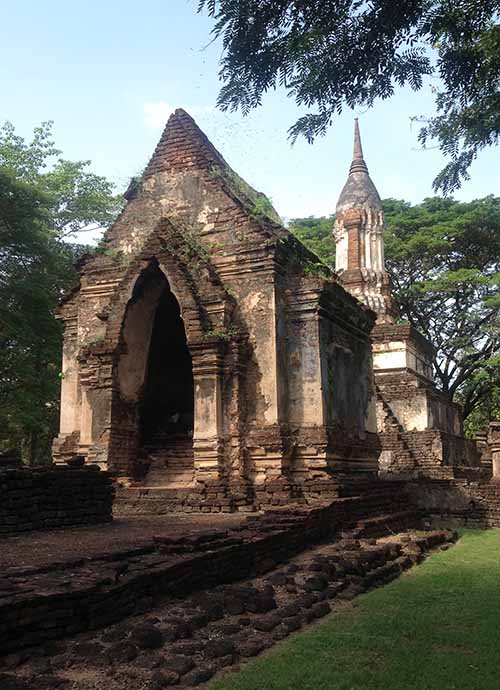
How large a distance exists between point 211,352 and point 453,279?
17935 millimetres

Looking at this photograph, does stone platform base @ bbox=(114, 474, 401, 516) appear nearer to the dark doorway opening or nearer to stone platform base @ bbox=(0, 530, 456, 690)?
stone platform base @ bbox=(0, 530, 456, 690)

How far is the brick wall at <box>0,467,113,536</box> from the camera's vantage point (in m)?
8.37

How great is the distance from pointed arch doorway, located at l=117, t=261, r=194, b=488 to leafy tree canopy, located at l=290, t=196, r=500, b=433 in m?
13.5

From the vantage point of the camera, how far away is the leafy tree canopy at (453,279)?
27297 millimetres

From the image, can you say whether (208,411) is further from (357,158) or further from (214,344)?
(357,158)

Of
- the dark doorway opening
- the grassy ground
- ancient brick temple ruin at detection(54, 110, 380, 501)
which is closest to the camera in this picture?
the grassy ground

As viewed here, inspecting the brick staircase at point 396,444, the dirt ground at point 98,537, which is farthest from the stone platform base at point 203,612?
the brick staircase at point 396,444

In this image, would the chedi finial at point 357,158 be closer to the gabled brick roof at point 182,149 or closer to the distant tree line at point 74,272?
the distant tree line at point 74,272


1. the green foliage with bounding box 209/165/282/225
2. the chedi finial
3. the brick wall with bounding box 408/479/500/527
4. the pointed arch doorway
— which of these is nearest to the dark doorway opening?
the pointed arch doorway

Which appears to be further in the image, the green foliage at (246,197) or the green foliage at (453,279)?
the green foliage at (453,279)

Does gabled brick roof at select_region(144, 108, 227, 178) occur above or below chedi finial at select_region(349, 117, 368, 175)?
below

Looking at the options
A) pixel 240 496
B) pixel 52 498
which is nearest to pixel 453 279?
pixel 240 496

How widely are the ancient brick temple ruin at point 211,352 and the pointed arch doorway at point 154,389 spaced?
0.11 ft

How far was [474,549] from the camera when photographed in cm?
1019
